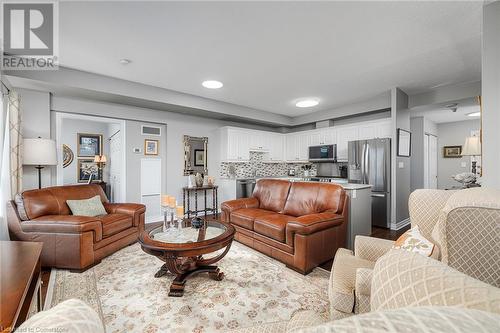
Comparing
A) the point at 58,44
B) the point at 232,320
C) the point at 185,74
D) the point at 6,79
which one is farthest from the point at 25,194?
the point at 232,320

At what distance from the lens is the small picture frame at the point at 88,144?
6078 millimetres

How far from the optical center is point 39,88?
3268 millimetres

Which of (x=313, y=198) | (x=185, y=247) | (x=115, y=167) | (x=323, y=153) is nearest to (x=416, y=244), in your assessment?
(x=185, y=247)

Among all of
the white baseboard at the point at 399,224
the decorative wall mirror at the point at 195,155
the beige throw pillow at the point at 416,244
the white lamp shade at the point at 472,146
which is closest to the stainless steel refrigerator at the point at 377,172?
the white baseboard at the point at 399,224

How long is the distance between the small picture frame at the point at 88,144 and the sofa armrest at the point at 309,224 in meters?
6.18

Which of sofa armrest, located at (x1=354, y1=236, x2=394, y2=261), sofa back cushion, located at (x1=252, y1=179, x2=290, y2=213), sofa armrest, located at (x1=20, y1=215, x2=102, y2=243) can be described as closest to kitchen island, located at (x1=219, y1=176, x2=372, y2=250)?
sofa back cushion, located at (x1=252, y1=179, x2=290, y2=213)

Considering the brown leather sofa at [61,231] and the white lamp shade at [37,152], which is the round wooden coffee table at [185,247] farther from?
the white lamp shade at [37,152]

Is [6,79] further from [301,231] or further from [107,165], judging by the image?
[301,231]

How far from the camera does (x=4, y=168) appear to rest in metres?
2.75

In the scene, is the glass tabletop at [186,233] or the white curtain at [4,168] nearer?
the glass tabletop at [186,233]

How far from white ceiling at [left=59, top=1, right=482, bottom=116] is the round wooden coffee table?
204cm

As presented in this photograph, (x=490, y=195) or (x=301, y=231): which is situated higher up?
(x=490, y=195)

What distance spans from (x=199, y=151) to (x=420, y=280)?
5039 mm

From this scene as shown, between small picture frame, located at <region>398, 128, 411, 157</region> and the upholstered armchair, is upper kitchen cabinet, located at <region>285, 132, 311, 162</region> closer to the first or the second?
small picture frame, located at <region>398, 128, 411, 157</region>
